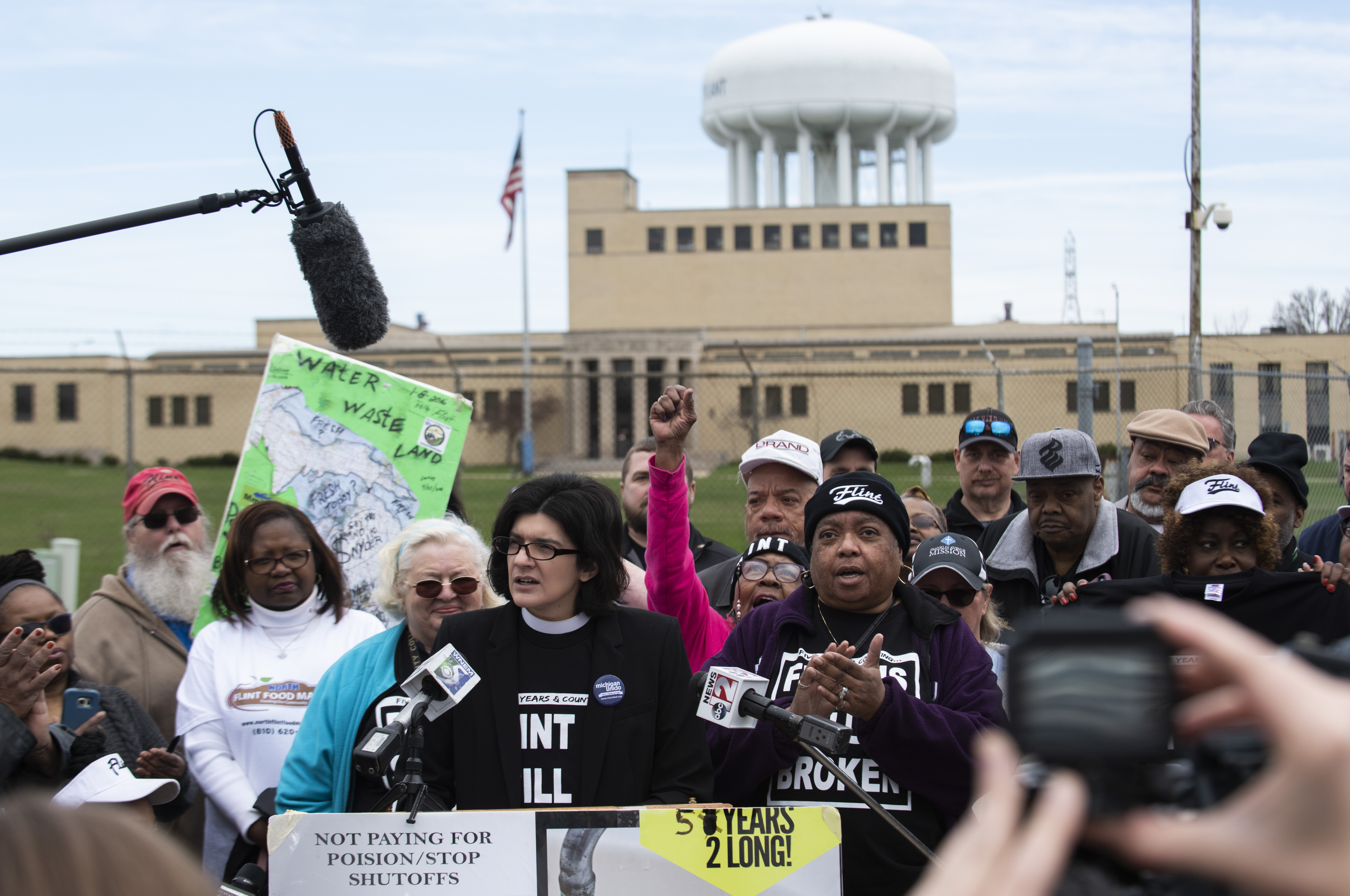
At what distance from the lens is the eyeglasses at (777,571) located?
504 cm

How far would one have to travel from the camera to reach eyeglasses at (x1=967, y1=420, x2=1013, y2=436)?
6.61 m

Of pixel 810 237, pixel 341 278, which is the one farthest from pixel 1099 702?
pixel 810 237

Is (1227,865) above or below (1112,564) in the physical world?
above

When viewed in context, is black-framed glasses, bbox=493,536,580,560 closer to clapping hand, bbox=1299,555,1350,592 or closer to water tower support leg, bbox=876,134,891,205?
clapping hand, bbox=1299,555,1350,592

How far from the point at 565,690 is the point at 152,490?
345 centimetres

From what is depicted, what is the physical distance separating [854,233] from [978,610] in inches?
2583

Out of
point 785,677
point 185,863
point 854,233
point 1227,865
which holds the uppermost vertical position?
point 854,233

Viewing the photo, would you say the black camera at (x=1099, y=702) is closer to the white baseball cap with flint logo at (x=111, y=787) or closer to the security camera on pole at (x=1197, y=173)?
the white baseball cap with flint logo at (x=111, y=787)

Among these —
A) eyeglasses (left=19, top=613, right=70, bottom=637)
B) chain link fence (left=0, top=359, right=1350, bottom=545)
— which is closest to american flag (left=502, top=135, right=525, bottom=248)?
chain link fence (left=0, top=359, right=1350, bottom=545)

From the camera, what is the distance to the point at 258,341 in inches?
2493

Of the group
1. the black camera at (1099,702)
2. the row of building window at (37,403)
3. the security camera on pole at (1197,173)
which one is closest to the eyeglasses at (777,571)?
the black camera at (1099,702)

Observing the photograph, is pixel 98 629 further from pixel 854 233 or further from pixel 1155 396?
pixel 854 233

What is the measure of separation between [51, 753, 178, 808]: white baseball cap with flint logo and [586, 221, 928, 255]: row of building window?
6544cm

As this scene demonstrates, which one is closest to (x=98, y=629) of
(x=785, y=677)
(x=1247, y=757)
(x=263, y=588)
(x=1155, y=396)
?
(x=263, y=588)
